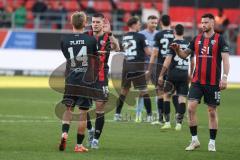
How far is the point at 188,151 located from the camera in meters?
13.7

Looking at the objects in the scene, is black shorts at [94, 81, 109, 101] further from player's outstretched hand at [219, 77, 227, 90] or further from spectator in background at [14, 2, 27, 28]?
spectator in background at [14, 2, 27, 28]

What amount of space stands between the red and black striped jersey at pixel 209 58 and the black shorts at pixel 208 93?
0.24 ft

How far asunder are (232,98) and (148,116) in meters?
7.81

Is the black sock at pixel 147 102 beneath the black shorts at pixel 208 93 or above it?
beneath

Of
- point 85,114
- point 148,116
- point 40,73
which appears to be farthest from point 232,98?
point 85,114

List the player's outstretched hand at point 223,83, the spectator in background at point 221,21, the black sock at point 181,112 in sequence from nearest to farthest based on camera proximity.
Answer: the player's outstretched hand at point 223,83
the black sock at point 181,112
the spectator in background at point 221,21

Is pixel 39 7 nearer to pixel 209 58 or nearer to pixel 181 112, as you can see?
pixel 181 112

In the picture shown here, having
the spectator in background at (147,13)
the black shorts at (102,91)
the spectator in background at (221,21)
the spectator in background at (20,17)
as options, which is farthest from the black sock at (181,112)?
the spectator in background at (20,17)

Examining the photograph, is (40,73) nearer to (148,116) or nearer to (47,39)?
(47,39)

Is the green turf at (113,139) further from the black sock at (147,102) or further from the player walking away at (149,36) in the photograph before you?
the black sock at (147,102)

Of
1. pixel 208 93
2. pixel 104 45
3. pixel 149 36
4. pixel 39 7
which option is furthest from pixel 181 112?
pixel 39 7

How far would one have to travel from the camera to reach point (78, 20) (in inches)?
516

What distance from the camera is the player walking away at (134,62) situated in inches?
760

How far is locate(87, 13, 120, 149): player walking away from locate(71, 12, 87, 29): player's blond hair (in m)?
0.65
